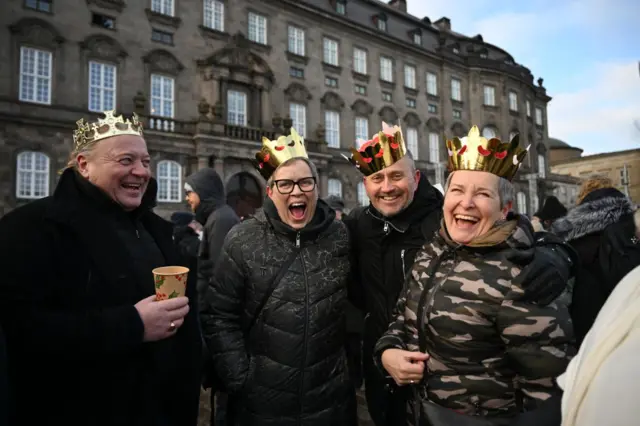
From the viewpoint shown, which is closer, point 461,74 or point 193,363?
point 193,363

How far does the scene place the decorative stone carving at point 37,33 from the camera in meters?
14.4

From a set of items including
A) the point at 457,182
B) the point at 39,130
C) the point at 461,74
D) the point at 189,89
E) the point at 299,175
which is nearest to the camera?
the point at 457,182

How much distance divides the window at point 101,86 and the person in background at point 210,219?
13567mm

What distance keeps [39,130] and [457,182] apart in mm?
17273

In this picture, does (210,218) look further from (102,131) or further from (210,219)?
(102,131)

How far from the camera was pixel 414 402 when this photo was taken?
2076 millimetres

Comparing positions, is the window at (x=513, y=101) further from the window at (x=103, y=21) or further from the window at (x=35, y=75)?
the window at (x=35, y=75)

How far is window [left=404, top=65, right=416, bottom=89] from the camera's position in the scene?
27719 mm

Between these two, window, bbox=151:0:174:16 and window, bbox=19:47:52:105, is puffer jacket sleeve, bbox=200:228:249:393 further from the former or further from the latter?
window, bbox=151:0:174:16

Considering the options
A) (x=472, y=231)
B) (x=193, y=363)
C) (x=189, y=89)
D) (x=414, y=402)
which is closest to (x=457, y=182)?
(x=472, y=231)

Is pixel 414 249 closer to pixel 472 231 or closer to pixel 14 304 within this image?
pixel 472 231

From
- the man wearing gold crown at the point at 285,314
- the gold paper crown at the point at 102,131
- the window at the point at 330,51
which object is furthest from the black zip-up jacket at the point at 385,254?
the window at the point at 330,51

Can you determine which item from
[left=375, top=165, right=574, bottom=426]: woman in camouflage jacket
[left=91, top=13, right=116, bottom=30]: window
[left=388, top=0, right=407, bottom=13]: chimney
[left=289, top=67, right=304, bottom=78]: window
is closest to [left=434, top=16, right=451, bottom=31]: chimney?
[left=388, top=0, right=407, bottom=13]: chimney

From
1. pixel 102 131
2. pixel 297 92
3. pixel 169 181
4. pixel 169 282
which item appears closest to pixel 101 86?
pixel 169 181
